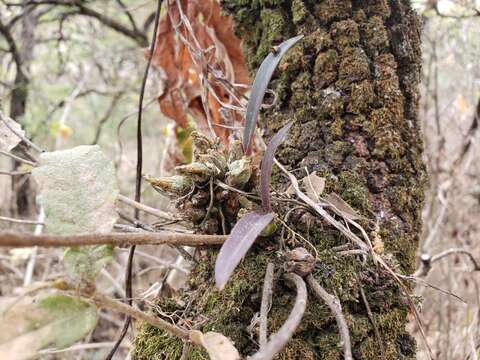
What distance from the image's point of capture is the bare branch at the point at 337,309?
1.51 feet

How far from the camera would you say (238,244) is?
48cm

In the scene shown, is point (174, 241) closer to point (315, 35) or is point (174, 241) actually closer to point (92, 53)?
point (315, 35)

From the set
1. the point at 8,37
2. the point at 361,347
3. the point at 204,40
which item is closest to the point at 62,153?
the point at 361,347

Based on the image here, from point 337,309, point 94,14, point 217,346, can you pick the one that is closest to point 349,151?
point 337,309

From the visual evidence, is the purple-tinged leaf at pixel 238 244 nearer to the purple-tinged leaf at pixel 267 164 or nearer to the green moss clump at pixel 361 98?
the purple-tinged leaf at pixel 267 164

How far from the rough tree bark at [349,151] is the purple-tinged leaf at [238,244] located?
0.09m

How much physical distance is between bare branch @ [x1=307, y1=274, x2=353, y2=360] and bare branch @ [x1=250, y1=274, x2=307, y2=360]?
0.02 m

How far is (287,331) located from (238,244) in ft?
0.38

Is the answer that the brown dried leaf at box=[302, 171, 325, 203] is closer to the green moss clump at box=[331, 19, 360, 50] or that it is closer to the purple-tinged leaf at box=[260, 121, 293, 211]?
the purple-tinged leaf at box=[260, 121, 293, 211]

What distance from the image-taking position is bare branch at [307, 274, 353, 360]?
1.51 feet

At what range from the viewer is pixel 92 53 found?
2.71m

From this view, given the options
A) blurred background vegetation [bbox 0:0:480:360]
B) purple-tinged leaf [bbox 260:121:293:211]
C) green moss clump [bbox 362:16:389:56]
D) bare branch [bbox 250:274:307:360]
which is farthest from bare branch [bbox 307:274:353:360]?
blurred background vegetation [bbox 0:0:480:360]

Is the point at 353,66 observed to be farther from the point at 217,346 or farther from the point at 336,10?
the point at 217,346

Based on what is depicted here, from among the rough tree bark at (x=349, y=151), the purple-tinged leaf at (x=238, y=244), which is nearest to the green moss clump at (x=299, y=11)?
the rough tree bark at (x=349, y=151)
